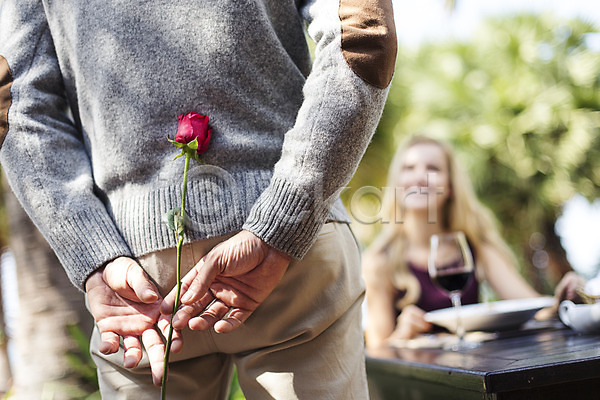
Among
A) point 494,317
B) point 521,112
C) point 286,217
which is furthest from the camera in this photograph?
point 521,112

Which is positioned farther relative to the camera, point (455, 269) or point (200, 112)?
point (455, 269)

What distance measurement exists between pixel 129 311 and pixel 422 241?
2.46m

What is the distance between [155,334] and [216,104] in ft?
1.17

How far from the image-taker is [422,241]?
10.2 feet

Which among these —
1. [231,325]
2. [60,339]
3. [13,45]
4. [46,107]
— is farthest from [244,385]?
[60,339]

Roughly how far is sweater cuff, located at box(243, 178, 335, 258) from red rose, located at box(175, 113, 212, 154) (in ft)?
0.38

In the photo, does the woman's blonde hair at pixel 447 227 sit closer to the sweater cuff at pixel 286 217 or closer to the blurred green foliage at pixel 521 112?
the sweater cuff at pixel 286 217

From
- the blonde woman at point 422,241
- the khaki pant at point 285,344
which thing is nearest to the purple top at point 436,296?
the blonde woman at point 422,241

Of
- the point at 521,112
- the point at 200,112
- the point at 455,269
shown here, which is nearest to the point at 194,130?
the point at 200,112

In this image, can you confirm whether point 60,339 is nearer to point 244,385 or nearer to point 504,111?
point 244,385

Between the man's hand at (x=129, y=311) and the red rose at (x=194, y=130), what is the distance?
205 mm

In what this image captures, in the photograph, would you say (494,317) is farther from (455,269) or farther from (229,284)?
(229,284)

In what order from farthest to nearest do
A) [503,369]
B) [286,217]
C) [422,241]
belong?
[422,241] < [503,369] < [286,217]

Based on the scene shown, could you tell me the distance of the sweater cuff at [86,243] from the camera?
851mm
